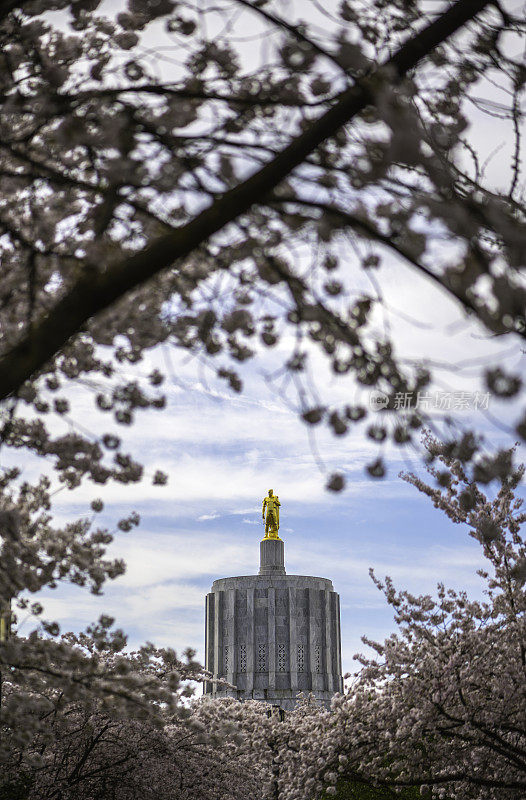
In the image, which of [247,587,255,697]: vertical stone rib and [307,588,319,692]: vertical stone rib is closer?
[247,587,255,697]: vertical stone rib

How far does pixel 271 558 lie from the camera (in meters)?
28.2

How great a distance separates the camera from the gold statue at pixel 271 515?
28.6 metres

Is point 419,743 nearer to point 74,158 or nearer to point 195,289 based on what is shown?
point 195,289

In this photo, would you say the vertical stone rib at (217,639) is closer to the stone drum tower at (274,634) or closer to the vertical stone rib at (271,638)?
the stone drum tower at (274,634)

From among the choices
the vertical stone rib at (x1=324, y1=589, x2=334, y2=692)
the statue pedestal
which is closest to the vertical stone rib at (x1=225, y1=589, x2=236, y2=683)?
the statue pedestal

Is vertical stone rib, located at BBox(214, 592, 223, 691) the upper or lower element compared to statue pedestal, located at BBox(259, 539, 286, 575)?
lower

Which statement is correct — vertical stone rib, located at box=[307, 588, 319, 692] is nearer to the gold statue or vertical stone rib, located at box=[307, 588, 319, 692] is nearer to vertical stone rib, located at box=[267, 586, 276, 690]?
vertical stone rib, located at box=[267, 586, 276, 690]

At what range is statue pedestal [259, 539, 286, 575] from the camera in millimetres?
28203

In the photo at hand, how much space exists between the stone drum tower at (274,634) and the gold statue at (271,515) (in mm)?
172

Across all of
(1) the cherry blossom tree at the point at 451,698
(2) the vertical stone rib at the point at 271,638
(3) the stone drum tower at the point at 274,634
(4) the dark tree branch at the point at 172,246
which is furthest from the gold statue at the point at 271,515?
(4) the dark tree branch at the point at 172,246

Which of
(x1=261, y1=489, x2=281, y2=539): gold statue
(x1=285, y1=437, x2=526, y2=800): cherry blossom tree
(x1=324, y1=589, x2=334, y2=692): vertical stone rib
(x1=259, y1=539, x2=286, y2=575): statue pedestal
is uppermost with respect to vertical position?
(x1=261, y1=489, x2=281, y2=539): gold statue

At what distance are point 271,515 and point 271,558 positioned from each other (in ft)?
5.51

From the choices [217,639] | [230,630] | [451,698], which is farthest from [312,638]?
[451,698]

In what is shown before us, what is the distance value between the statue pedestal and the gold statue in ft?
1.23
